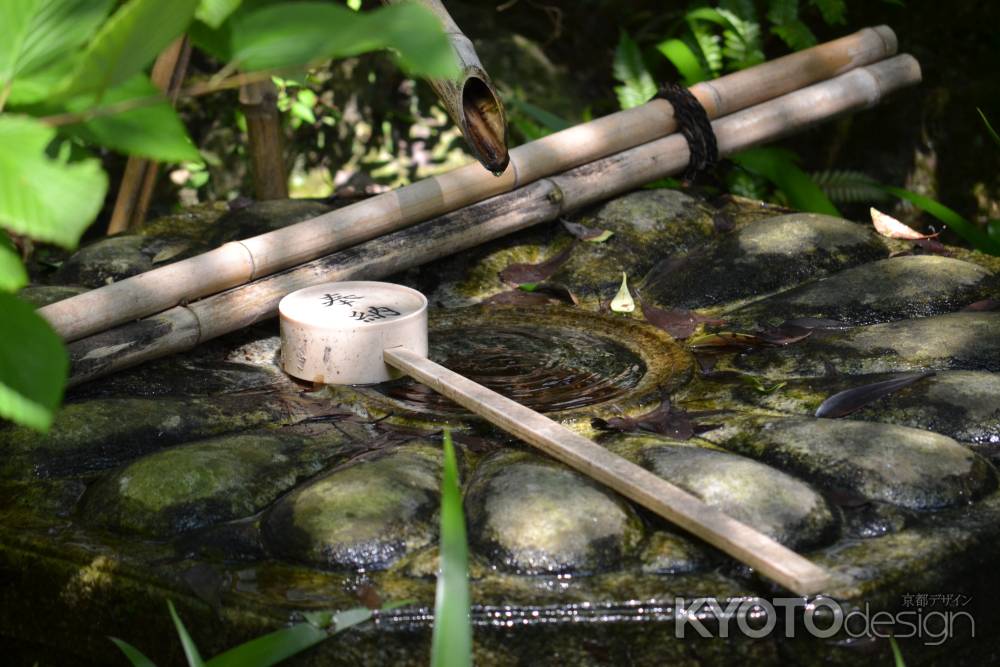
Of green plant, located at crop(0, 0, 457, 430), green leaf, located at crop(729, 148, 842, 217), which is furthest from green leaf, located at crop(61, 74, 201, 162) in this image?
green leaf, located at crop(729, 148, 842, 217)

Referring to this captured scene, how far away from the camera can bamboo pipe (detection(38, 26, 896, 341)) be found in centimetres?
291

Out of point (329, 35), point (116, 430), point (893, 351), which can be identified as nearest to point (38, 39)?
point (329, 35)

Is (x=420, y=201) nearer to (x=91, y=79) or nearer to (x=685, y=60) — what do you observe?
(x=685, y=60)

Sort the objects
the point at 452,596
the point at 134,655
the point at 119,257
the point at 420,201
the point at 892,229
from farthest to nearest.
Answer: the point at 892,229 < the point at 119,257 < the point at 420,201 < the point at 134,655 < the point at 452,596

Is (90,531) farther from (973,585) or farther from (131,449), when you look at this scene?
(973,585)

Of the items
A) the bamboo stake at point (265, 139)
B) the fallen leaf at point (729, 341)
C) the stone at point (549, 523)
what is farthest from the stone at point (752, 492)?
the bamboo stake at point (265, 139)

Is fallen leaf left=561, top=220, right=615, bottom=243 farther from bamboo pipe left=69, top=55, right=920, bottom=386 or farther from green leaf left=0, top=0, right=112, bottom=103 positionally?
green leaf left=0, top=0, right=112, bottom=103

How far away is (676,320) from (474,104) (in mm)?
818

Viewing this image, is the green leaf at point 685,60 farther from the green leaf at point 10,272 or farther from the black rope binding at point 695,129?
the green leaf at point 10,272

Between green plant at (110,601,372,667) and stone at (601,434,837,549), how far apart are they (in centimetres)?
66

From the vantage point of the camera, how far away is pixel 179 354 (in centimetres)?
303

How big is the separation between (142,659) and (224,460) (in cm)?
45

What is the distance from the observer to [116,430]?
2484mm

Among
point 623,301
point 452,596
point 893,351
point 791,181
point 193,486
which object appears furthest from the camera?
point 791,181
